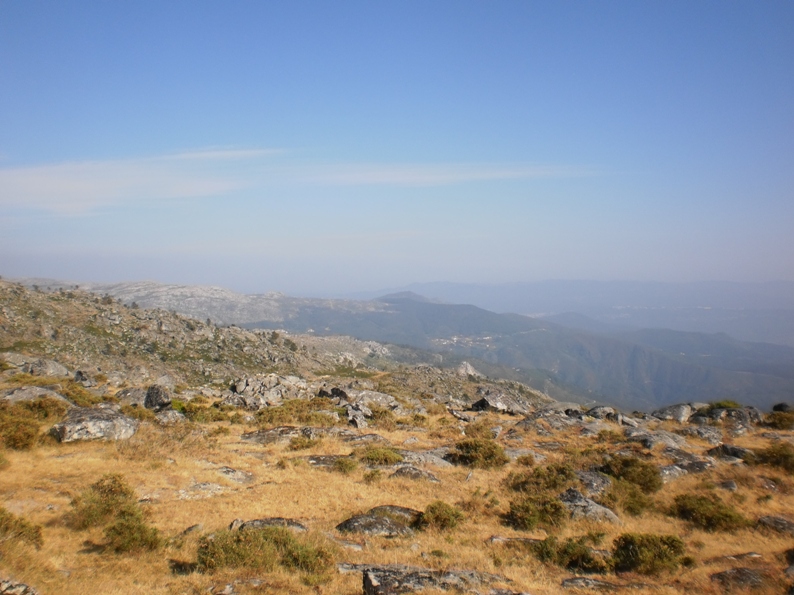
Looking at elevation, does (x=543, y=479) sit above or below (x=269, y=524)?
below

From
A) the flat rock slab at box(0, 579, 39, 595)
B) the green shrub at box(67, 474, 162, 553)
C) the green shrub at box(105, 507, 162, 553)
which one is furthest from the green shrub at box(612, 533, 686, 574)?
the flat rock slab at box(0, 579, 39, 595)

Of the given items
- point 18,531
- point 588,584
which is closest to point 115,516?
point 18,531

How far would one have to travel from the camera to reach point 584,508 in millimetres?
18703

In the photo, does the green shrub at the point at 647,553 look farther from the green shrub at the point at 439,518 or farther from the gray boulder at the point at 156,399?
the gray boulder at the point at 156,399

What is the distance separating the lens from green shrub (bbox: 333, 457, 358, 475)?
886 inches

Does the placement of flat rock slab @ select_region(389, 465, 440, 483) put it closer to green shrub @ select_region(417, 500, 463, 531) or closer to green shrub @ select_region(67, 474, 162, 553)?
green shrub @ select_region(417, 500, 463, 531)

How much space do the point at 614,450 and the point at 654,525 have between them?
12.7 m

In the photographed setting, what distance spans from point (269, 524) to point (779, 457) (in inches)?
1131

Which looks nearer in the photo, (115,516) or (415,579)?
(415,579)

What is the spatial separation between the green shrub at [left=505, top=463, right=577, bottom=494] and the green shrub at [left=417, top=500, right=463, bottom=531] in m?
6.05

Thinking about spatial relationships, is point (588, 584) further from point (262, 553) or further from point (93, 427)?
point (93, 427)

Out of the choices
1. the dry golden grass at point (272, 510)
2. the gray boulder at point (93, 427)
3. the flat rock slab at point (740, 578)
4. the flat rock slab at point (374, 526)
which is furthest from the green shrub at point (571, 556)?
the gray boulder at point (93, 427)

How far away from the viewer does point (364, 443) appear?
95.2 feet

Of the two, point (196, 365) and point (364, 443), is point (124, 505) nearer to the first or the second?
point (364, 443)
